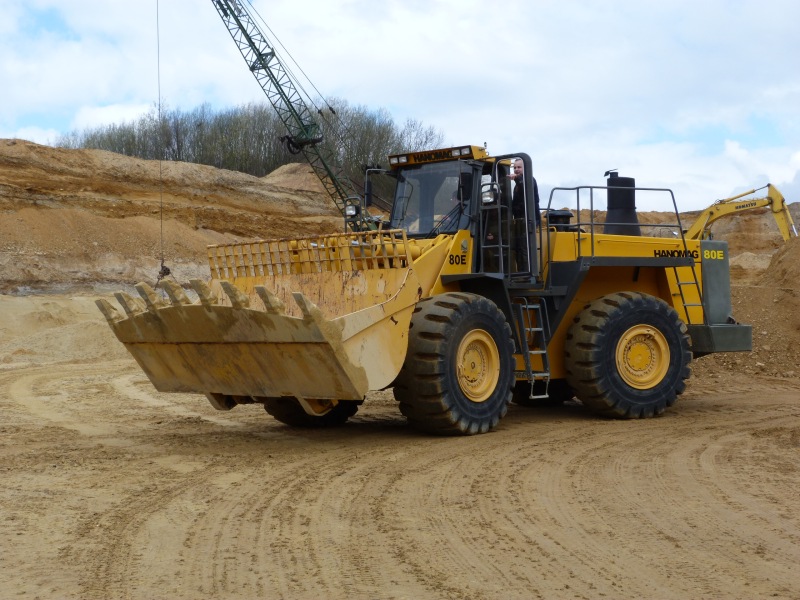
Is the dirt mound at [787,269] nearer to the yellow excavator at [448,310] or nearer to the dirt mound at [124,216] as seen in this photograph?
the yellow excavator at [448,310]

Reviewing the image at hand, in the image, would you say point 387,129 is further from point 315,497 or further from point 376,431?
point 315,497

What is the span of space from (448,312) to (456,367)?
1.71ft

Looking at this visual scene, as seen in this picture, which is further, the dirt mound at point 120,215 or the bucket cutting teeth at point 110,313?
the dirt mound at point 120,215

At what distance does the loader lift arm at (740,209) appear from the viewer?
62.7ft

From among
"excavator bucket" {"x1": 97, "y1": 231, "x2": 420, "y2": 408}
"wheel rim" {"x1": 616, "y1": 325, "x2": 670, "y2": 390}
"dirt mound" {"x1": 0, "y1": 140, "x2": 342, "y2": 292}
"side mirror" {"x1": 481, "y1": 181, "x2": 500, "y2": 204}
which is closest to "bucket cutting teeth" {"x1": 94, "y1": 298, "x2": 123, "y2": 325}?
"excavator bucket" {"x1": 97, "y1": 231, "x2": 420, "y2": 408}

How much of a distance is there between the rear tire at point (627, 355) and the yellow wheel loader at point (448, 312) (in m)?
0.02

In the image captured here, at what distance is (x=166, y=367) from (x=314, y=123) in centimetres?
3211

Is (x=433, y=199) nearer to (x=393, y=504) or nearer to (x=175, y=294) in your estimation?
(x=175, y=294)

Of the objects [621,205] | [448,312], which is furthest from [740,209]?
[448,312]

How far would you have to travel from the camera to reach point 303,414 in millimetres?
10812

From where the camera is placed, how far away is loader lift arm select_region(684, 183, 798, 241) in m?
19.1

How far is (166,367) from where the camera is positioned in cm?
973

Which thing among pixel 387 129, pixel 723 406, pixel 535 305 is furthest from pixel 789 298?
pixel 387 129

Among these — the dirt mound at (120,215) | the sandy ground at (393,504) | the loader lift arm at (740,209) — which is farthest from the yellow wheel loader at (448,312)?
the dirt mound at (120,215)
